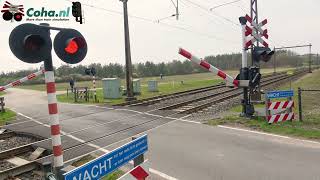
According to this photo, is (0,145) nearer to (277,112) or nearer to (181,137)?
(181,137)

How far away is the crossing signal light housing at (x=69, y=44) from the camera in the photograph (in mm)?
4613

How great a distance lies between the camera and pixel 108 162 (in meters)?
3.53

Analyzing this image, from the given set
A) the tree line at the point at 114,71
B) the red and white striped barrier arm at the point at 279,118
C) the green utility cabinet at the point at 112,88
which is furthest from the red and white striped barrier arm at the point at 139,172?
the tree line at the point at 114,71

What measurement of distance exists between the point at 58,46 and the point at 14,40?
59 cm

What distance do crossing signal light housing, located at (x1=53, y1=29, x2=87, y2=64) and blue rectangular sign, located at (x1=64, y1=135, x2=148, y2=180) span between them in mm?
1538

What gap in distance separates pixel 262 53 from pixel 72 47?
380 inches

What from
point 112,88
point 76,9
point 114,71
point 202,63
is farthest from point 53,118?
point 114,71

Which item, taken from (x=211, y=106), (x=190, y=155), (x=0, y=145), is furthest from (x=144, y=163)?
(x=211, y=106)

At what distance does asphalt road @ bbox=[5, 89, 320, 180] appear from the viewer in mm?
7267

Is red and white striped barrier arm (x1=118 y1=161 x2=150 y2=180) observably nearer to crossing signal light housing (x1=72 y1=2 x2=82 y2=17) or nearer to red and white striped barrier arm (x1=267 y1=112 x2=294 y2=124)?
red and white striped barrier arm (x1=267 y1=112 x2=294 y2=124)

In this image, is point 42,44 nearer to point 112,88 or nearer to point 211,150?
point 211,150

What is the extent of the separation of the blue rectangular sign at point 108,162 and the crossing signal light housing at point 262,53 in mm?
9722

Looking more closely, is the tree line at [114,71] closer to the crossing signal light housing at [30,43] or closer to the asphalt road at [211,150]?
the asphalt road at [211,150]

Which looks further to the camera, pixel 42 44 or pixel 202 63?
pixel 202 63
